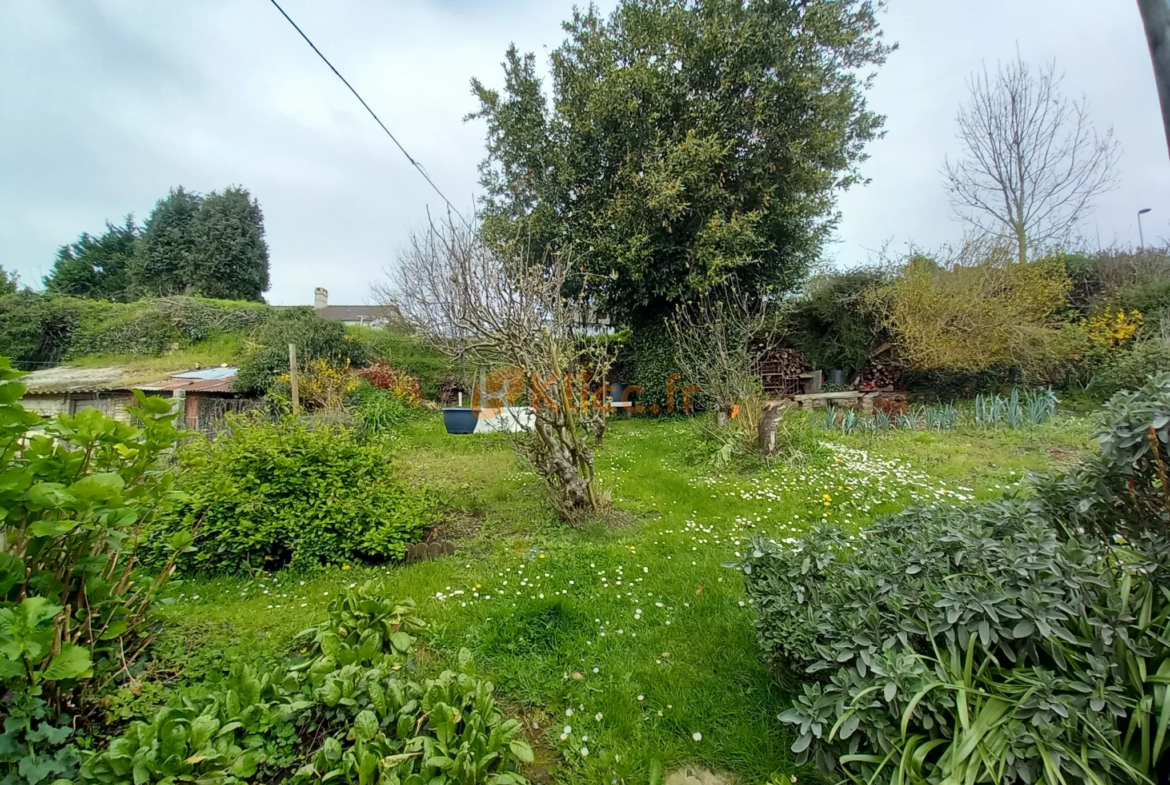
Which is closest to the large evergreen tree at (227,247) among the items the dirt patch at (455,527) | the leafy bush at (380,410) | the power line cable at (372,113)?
the leafy bush at (380,410)

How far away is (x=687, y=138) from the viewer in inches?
326

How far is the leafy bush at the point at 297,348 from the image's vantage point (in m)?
9.16

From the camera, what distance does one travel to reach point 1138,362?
23.3 feet

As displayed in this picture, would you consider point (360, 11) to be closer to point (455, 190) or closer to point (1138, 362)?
point (455, 190)

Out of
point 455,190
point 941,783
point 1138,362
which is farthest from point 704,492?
point 1138,362

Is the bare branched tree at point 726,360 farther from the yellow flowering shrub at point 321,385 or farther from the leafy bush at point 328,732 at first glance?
the yellow flowering shrub at point 321,385

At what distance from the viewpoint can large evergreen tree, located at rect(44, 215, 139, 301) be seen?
17.7 meters

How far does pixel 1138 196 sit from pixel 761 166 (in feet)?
27.3

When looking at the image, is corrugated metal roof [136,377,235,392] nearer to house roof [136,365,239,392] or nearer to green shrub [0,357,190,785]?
house roof [136,365,239,392]

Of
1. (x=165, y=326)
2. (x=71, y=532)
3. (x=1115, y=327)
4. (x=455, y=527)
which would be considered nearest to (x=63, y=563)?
(x=71, y=532)

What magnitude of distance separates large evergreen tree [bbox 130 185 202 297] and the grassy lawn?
17997mm

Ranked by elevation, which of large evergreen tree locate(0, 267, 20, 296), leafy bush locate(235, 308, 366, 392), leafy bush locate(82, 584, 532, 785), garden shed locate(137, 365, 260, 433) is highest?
large evergreen tree locate(0, 267, 20, 296)

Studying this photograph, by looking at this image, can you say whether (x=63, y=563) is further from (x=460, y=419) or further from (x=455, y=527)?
(x=460, y=419)

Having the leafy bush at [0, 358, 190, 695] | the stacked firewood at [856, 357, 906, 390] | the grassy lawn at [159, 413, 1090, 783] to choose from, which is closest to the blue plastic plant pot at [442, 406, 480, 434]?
the grassy lawn at [159, 413, 1090, 783]
